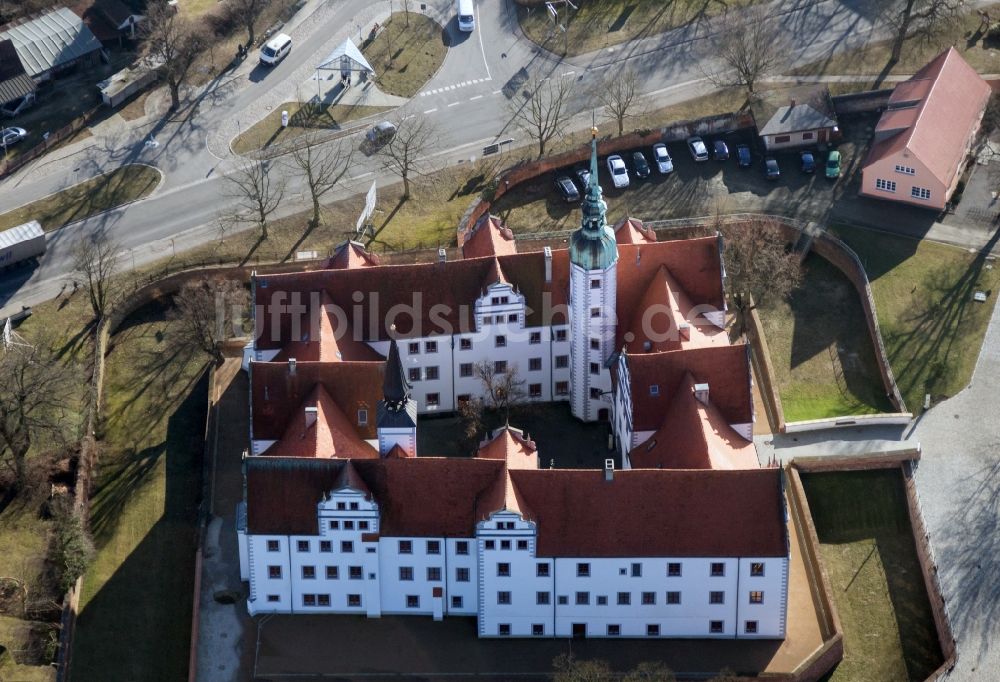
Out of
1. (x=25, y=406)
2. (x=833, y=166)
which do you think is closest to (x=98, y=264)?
(x=25, y=406)

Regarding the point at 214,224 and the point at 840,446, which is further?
the point at 214,224

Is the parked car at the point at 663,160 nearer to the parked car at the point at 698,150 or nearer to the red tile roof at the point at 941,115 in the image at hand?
the parked car at the point at 698,150

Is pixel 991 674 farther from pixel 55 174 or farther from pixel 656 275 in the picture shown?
pixel 55 174

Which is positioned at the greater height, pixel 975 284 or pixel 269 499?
pixel 975 284

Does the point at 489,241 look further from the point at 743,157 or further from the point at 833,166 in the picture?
the point at 833,166

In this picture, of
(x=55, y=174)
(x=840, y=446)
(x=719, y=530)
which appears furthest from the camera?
(x=55, y=174)

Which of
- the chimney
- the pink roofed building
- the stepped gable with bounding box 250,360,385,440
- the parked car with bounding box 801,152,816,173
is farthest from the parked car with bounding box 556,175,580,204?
the chimney

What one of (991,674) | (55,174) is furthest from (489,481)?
(55,174)

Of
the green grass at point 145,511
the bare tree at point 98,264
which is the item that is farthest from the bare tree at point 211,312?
the bare tree at point 98,264
